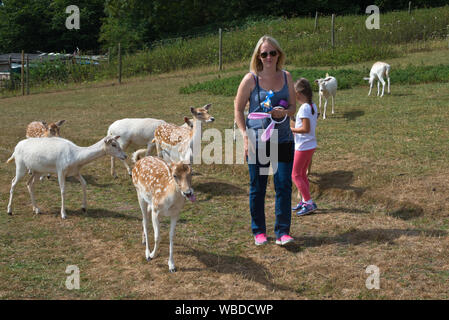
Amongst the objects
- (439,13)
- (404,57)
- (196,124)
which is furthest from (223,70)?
(196,124)

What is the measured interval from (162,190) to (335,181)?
3.71 metres

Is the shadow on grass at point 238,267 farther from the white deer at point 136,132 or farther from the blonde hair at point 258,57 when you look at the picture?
the white deer at point 136,132

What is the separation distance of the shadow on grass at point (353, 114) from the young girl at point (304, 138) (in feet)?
17.7

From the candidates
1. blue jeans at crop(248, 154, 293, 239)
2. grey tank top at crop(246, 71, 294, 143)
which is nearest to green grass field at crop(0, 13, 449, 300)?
blue jeans at crop(248, 154, 293, 239)

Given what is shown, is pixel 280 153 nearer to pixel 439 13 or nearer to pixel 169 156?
pixel 169 156

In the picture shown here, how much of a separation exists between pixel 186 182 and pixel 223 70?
19.4m

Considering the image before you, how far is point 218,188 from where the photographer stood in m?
8.95

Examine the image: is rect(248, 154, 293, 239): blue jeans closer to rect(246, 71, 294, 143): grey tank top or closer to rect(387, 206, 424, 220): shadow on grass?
rect(246, 71, 294, 143): grey tank top

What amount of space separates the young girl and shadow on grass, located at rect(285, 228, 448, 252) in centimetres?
94

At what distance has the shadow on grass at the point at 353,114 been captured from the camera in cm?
1228

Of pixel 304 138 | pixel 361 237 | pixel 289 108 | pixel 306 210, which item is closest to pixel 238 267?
pixel 361 237

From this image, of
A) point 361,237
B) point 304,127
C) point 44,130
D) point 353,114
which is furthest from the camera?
point 353,114

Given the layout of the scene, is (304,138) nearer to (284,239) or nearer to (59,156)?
(284,239)

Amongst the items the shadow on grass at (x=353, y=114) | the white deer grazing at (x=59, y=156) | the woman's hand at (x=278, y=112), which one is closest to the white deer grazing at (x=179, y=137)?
the white deer grazing at (x=59, y=156)
